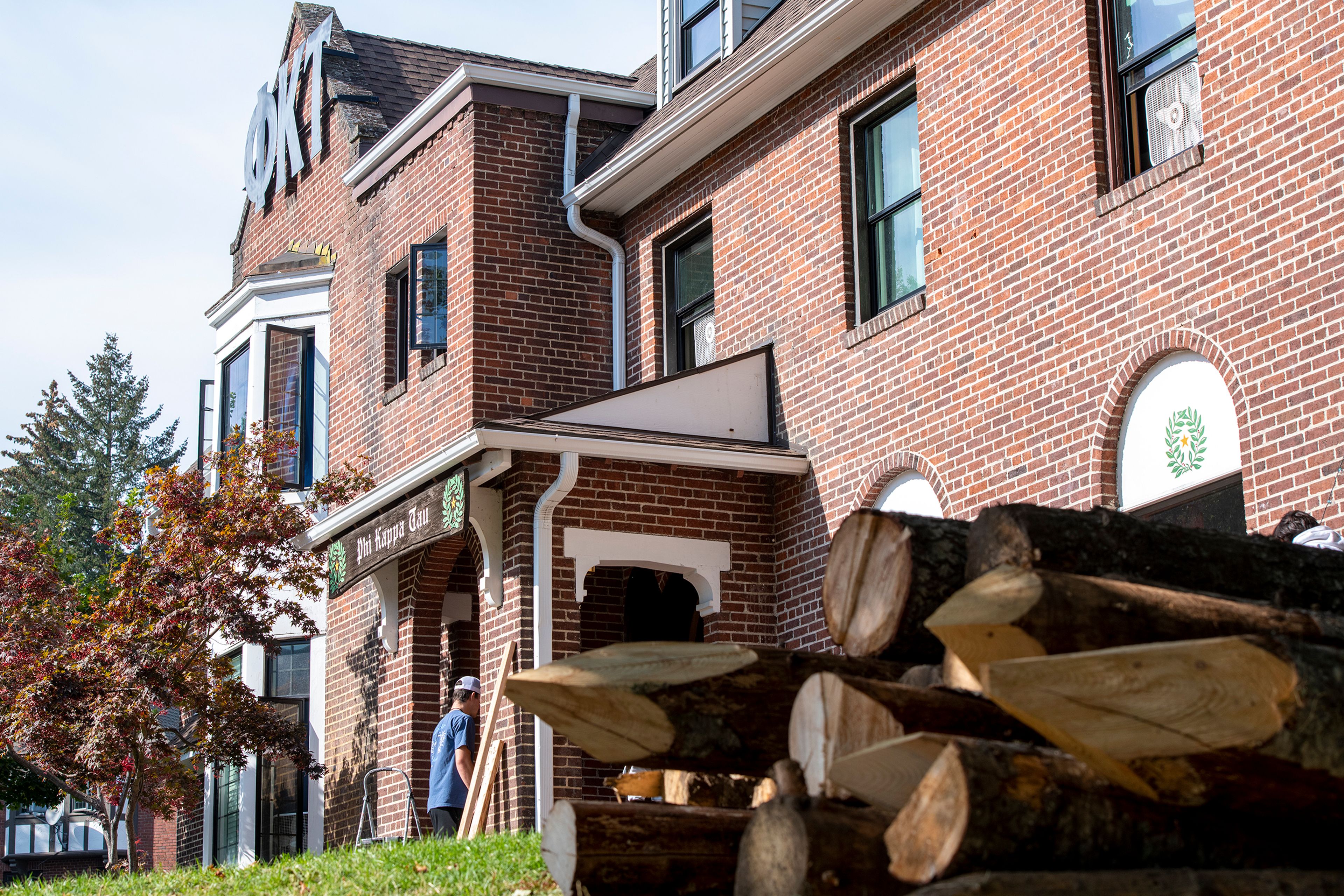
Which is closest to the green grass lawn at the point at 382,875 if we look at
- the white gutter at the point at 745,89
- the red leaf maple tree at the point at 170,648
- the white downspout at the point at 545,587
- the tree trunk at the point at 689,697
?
the white downspout at the point at 545,587

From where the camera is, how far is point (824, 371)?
492 inches

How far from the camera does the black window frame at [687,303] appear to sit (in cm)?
1444

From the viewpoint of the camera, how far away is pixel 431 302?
1520cm

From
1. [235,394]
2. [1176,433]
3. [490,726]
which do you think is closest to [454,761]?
[490,726]

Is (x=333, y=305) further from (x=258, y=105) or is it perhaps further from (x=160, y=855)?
(x=160, y=855)

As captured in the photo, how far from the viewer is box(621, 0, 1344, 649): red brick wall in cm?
873

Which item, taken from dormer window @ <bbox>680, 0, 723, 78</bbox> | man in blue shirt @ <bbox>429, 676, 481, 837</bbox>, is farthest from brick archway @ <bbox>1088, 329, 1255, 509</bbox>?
dormer window @ <bbox>680, 0, 723, 78</bbox>

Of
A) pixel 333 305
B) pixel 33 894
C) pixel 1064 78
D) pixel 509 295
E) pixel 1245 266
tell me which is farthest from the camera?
pixel 333 305

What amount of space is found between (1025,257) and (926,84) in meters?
1.82

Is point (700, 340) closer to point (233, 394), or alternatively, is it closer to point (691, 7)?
point (691, 7)

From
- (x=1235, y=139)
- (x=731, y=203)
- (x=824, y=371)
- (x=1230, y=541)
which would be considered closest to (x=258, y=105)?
(x=731, y=203)

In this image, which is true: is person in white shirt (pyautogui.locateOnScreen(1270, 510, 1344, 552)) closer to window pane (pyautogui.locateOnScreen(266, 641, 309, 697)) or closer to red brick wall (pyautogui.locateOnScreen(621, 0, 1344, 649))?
red brick wall (pyautogui.locateOnScreen(621, 0, 1344, 649))

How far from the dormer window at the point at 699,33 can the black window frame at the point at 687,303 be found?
1.58 meters

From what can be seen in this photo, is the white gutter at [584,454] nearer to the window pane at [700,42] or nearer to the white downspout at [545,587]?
the white downspout at [545,587]
